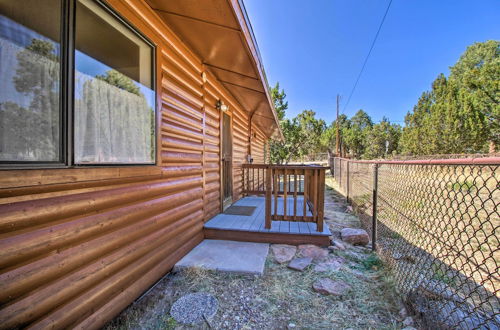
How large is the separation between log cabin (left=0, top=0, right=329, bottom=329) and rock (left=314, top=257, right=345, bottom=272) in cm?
35

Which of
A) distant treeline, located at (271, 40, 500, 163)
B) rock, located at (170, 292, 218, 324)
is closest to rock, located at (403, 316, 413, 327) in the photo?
rock, located at (170, 292, 218, 324)

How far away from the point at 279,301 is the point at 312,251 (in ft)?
3.37

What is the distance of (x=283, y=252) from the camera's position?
2.71m

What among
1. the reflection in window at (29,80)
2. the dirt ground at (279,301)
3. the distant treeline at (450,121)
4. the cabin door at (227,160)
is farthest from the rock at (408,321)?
the distant treeline at (450,121)

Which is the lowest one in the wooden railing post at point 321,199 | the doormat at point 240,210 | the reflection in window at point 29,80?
the doormat at point 240,210

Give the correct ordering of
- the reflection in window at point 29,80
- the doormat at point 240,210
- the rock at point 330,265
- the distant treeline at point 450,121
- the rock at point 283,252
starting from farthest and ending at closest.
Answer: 1. the distant treeline at point 450,121
2. the doormat at point 240,210
3. the rock at point 283,252
4. the rock at point 330,265
5. the reflection in window at point 29,80

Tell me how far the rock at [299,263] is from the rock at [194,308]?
97 centimetres

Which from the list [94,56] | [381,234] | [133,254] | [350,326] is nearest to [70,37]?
[94,56]

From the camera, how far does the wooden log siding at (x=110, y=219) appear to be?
3.62 feet

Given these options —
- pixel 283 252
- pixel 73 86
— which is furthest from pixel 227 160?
pixel 73 86

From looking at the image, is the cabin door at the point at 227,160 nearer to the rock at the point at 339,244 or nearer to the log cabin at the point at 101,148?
the log cabin at the point at 101,148

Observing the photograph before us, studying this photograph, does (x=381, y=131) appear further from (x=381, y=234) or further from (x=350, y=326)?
(x=350, y=326)

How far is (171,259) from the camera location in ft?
7.66

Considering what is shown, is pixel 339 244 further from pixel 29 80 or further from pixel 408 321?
pixel 29 80
